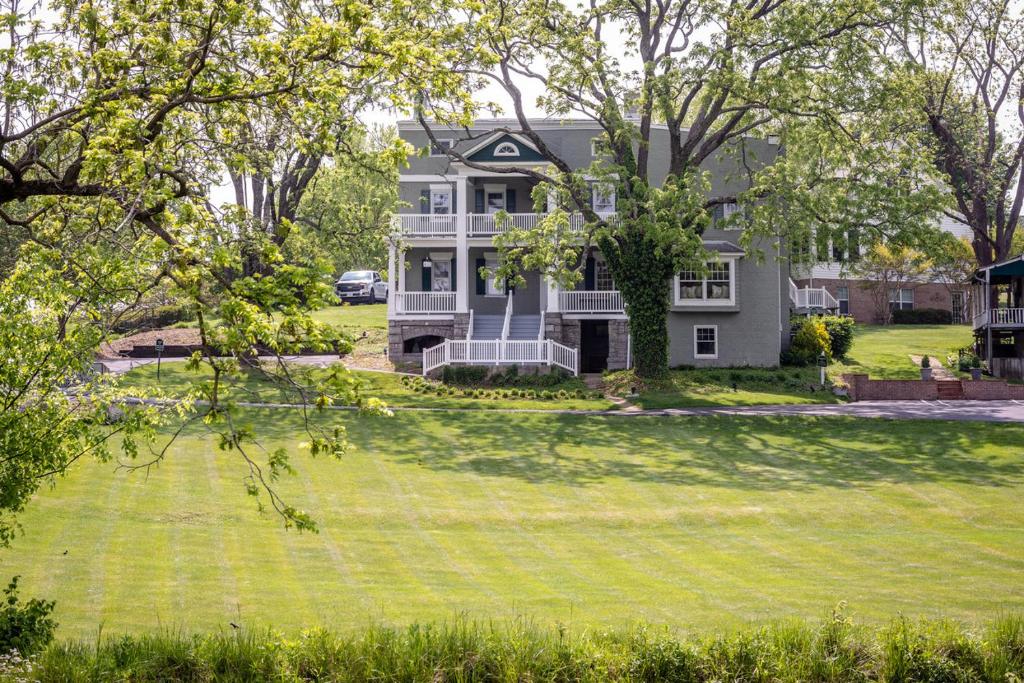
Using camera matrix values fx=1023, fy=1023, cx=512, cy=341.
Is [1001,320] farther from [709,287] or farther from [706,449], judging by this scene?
[706,449]

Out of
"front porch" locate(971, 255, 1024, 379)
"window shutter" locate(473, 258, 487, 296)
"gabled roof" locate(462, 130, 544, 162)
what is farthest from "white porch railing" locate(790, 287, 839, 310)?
"gabled roof" locate(462, 130, 544, 162)

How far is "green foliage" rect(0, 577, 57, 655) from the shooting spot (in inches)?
372

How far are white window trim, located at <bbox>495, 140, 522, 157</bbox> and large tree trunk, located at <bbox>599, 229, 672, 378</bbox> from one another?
7103 millimetres

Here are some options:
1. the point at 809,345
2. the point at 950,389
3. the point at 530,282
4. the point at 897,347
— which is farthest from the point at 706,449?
the point at 897,347

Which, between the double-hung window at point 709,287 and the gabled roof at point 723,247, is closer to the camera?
the gabled roof at point 723,247

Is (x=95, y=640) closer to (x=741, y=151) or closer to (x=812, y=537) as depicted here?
(x=812, y=537)

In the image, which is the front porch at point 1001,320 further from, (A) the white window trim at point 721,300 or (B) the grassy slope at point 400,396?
(B) the grassy slope at point 400,396

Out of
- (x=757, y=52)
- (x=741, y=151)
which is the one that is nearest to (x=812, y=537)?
(x=757, y=52)

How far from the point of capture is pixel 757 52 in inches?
1249

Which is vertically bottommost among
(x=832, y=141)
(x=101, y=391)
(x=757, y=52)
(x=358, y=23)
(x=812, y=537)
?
(x=812, y=537)

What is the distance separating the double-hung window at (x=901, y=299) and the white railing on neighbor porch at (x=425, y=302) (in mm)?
30870

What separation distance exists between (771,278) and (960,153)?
33.5ft

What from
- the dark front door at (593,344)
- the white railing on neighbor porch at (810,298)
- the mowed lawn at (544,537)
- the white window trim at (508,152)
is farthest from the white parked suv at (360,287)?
the mowed lawn at (544,537)

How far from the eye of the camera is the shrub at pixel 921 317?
188 feet
